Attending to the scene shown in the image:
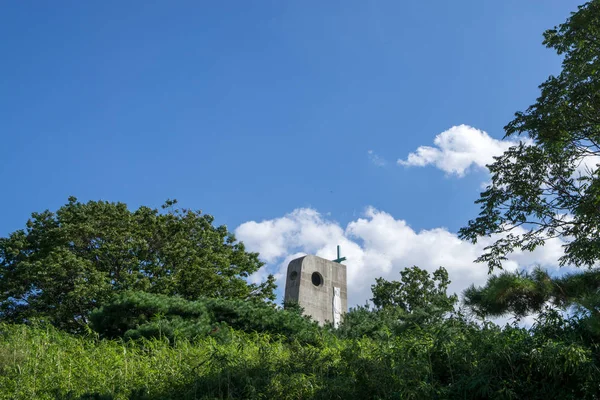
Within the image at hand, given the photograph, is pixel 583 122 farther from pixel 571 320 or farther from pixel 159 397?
pixel 159 397

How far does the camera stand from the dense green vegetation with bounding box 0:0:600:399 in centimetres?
396

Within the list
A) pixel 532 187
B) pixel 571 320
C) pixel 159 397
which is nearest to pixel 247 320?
pixel 159 397

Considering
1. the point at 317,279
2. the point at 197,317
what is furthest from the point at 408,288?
the point at 197,317

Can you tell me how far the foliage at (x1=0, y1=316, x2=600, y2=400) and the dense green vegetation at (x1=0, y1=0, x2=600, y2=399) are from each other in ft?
0.04

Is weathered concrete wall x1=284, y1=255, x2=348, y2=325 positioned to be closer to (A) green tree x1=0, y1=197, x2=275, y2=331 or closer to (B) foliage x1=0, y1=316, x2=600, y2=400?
(A) green tree x1=0, y1=197, x2=275, y2=331

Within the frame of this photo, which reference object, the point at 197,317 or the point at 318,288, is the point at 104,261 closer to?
the point at 318,288

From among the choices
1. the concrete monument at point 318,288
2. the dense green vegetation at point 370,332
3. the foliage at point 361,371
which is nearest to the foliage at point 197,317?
the dense green vegetation at point 370,332

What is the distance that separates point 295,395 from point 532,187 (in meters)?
4.56

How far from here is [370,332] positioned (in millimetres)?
9641

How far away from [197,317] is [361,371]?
4639 millimetres

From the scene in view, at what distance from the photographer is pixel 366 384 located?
4.18 meters

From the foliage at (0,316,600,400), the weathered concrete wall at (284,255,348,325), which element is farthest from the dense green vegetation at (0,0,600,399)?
the weathered concrete wall at (284,255,348,325)

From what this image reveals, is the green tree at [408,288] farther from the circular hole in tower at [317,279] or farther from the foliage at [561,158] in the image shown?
the foliage at [561,158]

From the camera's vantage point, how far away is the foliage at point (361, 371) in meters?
3.79
